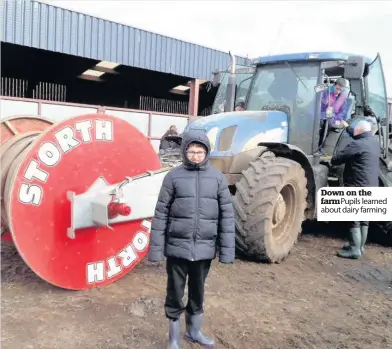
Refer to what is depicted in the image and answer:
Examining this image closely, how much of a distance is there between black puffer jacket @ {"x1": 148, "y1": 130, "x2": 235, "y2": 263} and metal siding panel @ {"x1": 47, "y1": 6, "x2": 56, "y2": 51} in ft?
35.6

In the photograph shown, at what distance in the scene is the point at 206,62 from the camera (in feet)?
54.7

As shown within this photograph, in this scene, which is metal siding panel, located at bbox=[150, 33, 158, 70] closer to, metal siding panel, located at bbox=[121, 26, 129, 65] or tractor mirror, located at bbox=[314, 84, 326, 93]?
metal siding panel, located at bbox=[121, 26, 129, 65]

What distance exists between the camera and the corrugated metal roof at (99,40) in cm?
1174

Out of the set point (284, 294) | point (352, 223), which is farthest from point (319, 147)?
point (284, 294)

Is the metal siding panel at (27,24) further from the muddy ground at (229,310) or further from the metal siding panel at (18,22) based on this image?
the muddy ground at (229,310)

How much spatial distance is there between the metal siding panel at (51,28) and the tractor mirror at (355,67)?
9579 mm

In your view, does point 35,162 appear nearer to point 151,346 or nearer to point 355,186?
point 151,346

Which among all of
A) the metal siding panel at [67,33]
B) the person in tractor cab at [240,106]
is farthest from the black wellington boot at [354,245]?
the metal siding panel at [67,33]

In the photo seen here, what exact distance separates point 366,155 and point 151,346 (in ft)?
11.0

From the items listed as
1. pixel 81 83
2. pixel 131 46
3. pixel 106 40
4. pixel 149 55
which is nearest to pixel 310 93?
pixel 106 40

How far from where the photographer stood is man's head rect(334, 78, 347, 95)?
540cm

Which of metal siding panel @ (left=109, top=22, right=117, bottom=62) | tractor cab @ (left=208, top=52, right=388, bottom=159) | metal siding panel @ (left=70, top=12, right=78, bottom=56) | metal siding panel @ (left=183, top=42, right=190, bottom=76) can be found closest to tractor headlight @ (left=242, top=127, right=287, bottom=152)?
tractor cab @ (left=208, top=52, right=388, bottom=159)

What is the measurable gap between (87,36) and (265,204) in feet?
34.3

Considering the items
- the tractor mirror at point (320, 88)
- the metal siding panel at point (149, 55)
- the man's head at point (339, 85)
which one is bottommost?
the tractor mirror at point (320, 88)
